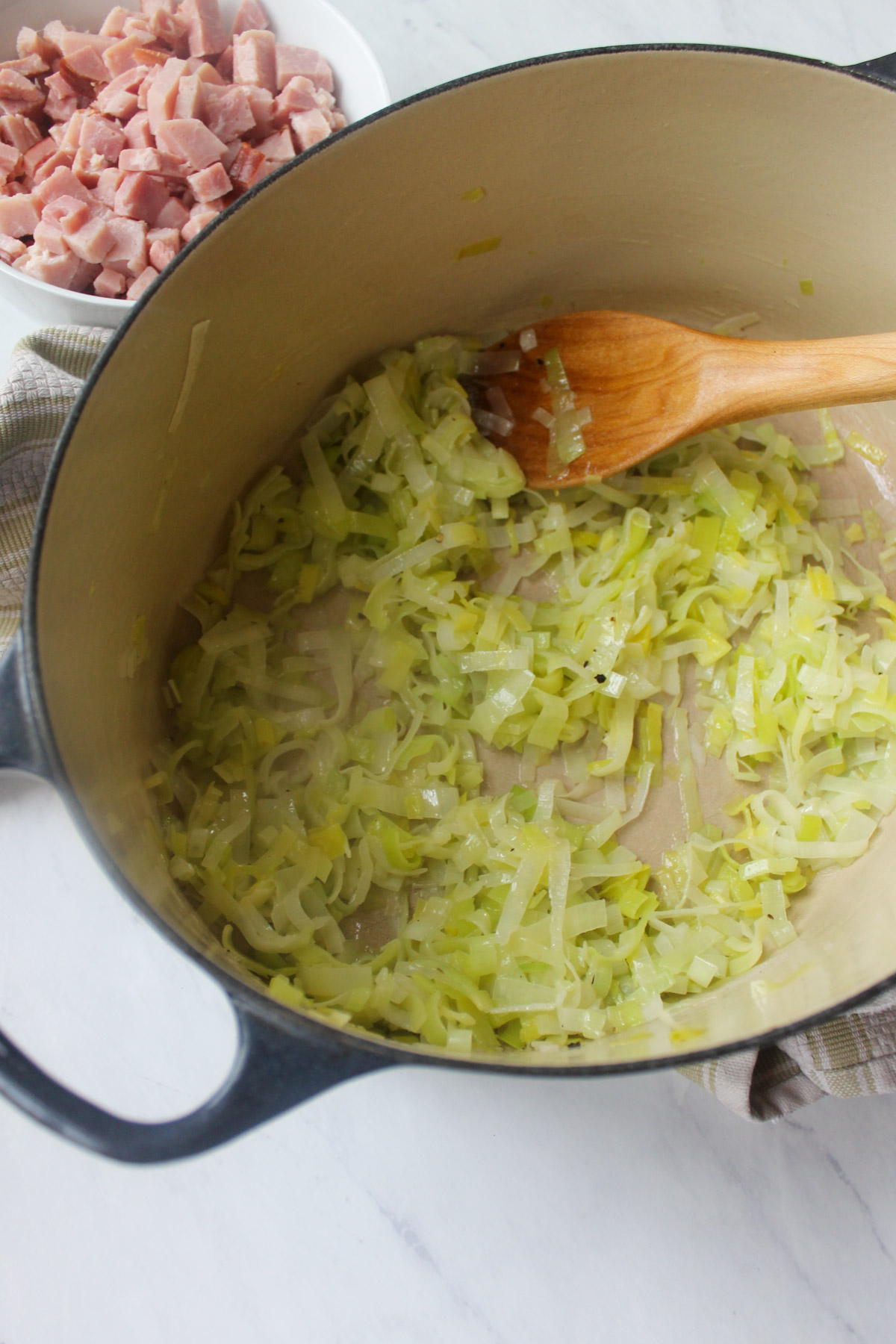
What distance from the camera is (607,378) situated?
4.17 feet

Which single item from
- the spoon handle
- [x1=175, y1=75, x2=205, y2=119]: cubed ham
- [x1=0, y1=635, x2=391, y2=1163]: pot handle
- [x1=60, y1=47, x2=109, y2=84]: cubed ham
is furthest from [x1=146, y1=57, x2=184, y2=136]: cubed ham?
[x1=0, y1=635, x2=391, y2=1163]: pot handle

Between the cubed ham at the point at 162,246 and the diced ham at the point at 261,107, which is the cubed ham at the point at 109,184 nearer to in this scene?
the cubed ham at the point at 162,246

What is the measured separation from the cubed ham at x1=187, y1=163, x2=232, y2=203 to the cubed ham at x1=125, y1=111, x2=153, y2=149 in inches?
2.7

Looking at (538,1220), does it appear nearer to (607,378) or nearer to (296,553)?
(296,553)

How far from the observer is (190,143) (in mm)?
1182

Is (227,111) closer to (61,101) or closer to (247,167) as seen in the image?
(247,167)

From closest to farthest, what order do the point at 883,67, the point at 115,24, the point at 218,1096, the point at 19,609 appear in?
the point at 218,1096 → the point at 883,67 → the point at 19,609 → the point at 115,24

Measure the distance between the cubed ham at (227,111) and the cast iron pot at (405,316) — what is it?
0.29 m

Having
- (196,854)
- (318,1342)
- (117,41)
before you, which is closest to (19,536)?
(196,854)

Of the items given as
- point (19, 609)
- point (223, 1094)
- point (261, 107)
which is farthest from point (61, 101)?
point (223, 1094)

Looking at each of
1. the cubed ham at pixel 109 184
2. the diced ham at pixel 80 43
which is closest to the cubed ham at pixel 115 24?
the diced ham at pixel 80 43

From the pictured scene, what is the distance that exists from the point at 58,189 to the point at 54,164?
6cm

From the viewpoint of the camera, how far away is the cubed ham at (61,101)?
4.15 ft

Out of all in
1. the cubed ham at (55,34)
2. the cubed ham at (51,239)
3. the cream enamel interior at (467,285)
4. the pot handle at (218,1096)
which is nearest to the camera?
the pot handle at (218,1096)
